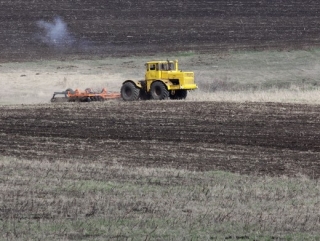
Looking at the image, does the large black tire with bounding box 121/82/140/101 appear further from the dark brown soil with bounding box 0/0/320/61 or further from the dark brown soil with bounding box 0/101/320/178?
the dark brown soil with bounding box 0/0/320/61

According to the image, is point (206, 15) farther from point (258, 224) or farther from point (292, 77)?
point (258, 224)

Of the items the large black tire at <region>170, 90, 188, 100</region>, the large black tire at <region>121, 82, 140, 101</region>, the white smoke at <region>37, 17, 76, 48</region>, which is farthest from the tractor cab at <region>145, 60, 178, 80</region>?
the white smoke at <region>37, 17, 76, 48</region>

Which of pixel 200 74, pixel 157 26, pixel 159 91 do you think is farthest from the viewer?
pixel 157 26

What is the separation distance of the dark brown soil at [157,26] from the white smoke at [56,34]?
330 mm

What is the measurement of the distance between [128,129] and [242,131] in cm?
312

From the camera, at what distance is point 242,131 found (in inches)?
958

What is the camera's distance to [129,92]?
33.7 metres

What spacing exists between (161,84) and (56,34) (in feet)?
83.1

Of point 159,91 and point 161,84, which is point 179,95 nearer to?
point 159,91

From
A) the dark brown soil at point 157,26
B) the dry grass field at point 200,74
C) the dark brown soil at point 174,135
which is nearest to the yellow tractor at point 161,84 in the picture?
the dry grass field at point 200,74

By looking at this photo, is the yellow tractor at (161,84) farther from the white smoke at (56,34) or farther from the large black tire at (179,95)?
the white smoke at (56,34)

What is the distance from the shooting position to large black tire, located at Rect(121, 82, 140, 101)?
3350cm

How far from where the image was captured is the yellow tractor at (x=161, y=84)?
1302 inches

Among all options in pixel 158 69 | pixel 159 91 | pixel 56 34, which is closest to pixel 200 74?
pixel 158 69
